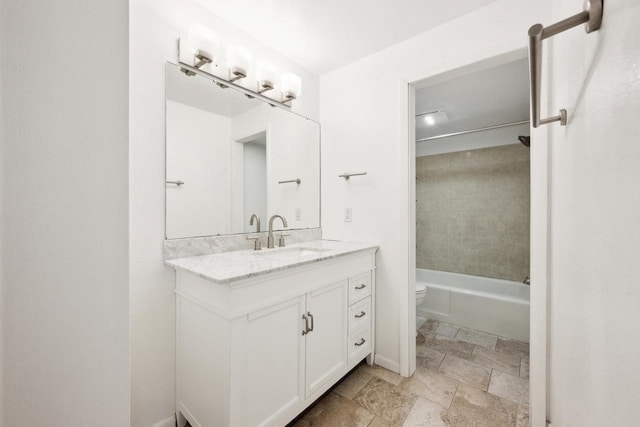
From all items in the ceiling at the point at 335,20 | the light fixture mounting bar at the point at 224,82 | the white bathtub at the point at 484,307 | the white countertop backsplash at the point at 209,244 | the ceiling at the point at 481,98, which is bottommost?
the white bathtub at the point at 484,307

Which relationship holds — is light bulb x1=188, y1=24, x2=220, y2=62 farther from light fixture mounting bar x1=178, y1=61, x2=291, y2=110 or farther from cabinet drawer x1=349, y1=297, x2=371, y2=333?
cabinet drawer x1=349, y1=297, x2=371, y2=333

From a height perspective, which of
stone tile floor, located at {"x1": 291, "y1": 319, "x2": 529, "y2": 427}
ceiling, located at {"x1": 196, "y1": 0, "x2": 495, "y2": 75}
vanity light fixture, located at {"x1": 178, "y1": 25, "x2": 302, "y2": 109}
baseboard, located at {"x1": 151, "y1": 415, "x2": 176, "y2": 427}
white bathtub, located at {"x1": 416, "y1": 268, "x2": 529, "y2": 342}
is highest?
ceiling, located at {"x1": 196, "y1": 0, "x2": 495, "y2": 75}

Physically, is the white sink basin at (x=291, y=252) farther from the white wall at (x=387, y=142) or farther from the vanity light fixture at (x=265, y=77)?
the vanity light fixture at (x=265, y=77)

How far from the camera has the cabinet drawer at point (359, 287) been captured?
171cm

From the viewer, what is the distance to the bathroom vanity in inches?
42.7

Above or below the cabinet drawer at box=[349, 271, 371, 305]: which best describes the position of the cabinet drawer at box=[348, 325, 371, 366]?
below

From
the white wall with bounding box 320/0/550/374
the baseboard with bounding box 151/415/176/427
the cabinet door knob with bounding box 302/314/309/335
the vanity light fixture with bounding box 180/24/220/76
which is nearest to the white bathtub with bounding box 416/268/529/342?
the white wall with bounding box 320/0/550/374

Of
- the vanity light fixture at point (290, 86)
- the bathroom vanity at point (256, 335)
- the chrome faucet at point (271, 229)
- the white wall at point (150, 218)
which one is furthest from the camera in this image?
the vanity light fixture at point (290, 86)

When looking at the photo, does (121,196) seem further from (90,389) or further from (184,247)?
(184,247)

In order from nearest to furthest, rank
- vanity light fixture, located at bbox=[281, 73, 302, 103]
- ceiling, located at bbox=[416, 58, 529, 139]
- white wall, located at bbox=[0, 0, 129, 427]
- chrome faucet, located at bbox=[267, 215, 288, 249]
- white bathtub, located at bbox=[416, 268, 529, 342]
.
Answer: white wall, located at bbox=[0, 0, 129, 427] → chrome faucet, located at bbox=[267, 215, 288, 249] → vanity light fixture, located at bbox=[281, 73, 302, 103] → ceiling, located at bbox=[416, 58, 529, 139] → white bathtub, located at bbox=[416, 268, 529, 342]

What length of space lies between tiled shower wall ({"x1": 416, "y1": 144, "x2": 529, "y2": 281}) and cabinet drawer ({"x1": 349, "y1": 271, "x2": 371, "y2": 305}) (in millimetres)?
2164

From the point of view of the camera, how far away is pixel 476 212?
335cm

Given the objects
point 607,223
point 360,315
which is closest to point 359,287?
point 360,315

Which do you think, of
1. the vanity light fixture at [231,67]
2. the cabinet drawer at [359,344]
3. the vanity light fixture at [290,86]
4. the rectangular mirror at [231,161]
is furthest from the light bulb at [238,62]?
the cabinet drawer at [359,344]
